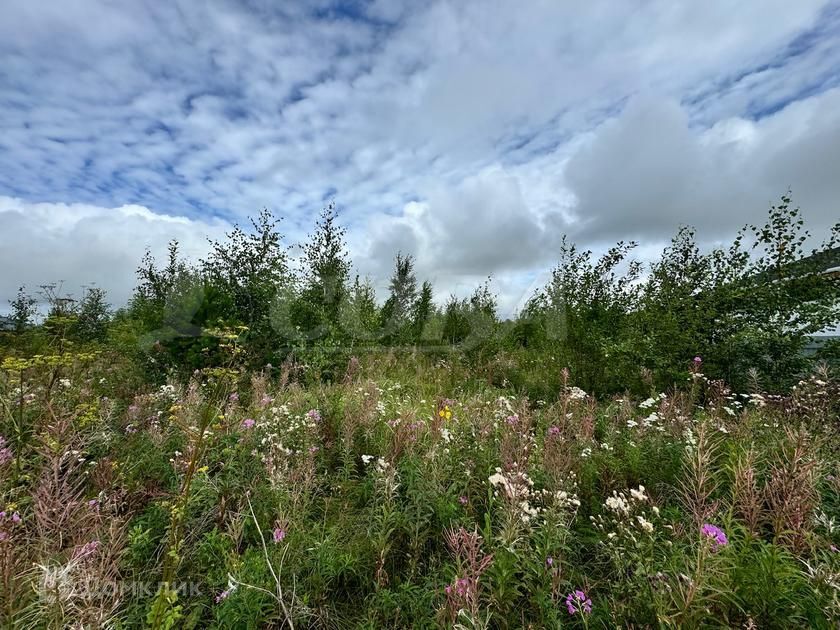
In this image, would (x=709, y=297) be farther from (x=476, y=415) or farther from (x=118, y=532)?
(x=118, y=532)

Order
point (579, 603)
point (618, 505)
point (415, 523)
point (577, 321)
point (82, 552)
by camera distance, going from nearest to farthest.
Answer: point (82, 552) → point (579, 603) → point (618, 505) → point (415, 523) → point (577, 321)

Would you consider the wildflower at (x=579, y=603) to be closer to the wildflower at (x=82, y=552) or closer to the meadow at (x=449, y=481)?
the meadow at (x=449, y=481)

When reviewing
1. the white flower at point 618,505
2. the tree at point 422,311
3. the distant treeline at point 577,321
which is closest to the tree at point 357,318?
the distant treeline at point 577,321

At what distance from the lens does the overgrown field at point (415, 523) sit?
144cm

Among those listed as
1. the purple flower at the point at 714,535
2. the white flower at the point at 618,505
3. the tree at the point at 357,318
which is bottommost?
the white flower at the point at 618,505

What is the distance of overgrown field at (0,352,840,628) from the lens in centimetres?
144

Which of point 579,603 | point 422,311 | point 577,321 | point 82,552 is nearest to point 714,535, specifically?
point 579,603

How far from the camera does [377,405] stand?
185 inches

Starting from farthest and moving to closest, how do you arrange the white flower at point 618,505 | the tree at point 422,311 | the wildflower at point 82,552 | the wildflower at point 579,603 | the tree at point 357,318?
the tree at point 422,311 → the tree at point 357,318 → the white flower at point 618,505 → the wildflower at point 579,603 → the wildflower at point 82,552

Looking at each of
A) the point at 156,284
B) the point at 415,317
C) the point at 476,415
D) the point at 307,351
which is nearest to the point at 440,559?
the point at 476,415

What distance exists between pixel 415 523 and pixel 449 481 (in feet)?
1.72

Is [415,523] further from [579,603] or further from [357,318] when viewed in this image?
[357,318]

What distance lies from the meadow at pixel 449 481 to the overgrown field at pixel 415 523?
0.07 ft

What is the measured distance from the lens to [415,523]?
8.96ft
